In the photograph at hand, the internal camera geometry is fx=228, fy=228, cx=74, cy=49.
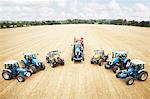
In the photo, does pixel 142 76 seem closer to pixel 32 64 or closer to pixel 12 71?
pixel 32 64

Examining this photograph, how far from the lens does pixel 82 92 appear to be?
14.7 meters

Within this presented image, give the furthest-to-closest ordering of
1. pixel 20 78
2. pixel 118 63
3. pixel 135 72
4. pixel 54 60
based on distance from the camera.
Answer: pixel 54 60, pixel 118 63, pixel 20 78, pixel 135 72

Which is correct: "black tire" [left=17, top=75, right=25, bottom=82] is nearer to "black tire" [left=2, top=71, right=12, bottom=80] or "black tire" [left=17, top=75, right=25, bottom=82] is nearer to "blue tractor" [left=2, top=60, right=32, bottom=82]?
"blue tractor" [left=2, top=60, right=32, bottom=82]

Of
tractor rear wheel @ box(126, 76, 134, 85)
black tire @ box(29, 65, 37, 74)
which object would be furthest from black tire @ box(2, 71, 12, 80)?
tractor rear wheel @ box(126, 76, 134, 85)

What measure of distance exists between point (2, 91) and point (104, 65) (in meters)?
10.1

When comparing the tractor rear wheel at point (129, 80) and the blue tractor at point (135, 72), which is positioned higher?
the blue tractor at point (135, 72)

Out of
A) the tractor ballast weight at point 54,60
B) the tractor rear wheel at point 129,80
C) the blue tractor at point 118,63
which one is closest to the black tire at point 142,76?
the tractor rear wheel at point 129,80

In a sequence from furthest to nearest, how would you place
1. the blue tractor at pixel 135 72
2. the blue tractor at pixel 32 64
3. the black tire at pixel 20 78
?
1. the blue tractor at pixel 32 64
2. the black tire at pixel 20 78
3. the blue tractor at pixel 135 72

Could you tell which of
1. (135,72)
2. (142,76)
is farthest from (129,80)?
(142,76)

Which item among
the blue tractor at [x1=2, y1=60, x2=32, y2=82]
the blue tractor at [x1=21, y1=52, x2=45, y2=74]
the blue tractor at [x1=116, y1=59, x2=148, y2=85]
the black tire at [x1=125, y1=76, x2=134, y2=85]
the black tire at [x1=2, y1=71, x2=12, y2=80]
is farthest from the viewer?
the blue tractor at [x1=21, y1=52, x2=45, y2=74]

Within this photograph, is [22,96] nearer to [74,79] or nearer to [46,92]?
[46,92]

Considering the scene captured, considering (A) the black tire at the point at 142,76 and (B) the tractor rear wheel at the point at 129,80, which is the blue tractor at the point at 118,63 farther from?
(B) the tractor rear wheel at the point at 129,80

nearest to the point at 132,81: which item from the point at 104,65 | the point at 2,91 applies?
the point at 104,65

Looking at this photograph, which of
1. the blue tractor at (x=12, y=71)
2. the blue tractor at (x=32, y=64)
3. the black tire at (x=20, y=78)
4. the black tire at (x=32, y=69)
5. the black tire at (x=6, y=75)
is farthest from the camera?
the blue tractor at (x=32, y=64)
